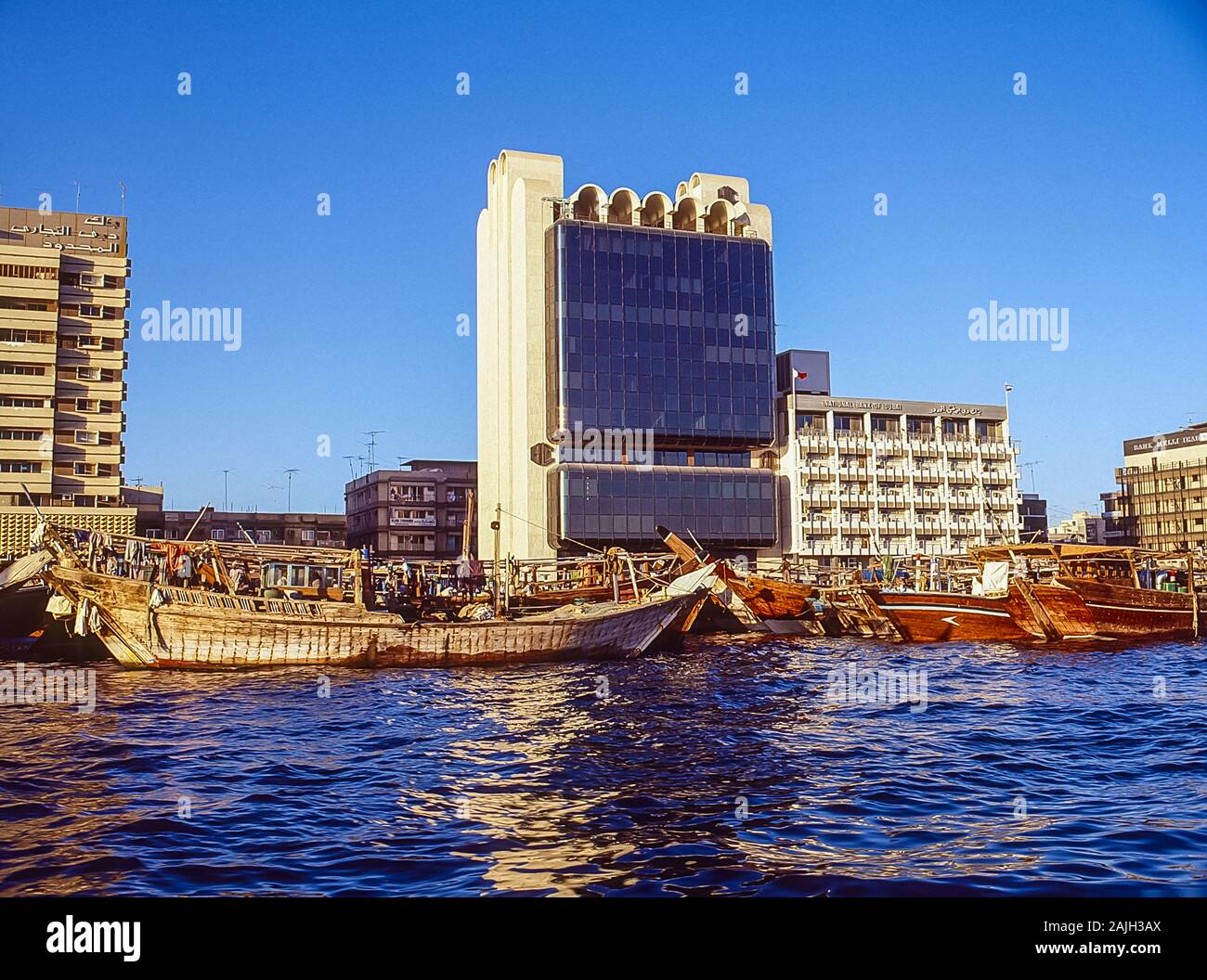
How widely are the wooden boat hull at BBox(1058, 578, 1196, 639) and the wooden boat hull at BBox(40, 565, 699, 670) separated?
24.7 meters

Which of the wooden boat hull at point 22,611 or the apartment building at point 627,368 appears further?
the apartment building at point 627,368

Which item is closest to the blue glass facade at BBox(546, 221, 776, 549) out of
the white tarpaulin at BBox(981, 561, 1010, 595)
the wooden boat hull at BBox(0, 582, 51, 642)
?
the white tarpaulin at BBox(981, 561, 1010, 595)

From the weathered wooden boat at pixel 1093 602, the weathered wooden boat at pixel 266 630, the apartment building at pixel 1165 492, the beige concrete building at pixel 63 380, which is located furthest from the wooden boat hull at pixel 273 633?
the apartment building at pixel 1165 492

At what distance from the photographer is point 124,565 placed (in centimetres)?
→ 4694

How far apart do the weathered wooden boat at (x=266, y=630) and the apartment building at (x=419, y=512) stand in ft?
204

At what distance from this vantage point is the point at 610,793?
50.6ft

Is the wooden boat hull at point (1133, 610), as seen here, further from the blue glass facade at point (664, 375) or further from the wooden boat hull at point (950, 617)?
the blue glass facade at point (664, 375)

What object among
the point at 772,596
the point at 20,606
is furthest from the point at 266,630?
the point at 772,596

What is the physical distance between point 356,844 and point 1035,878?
25.8 ft

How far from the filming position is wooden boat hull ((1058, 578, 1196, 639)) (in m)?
47.4

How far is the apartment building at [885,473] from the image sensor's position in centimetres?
9444
